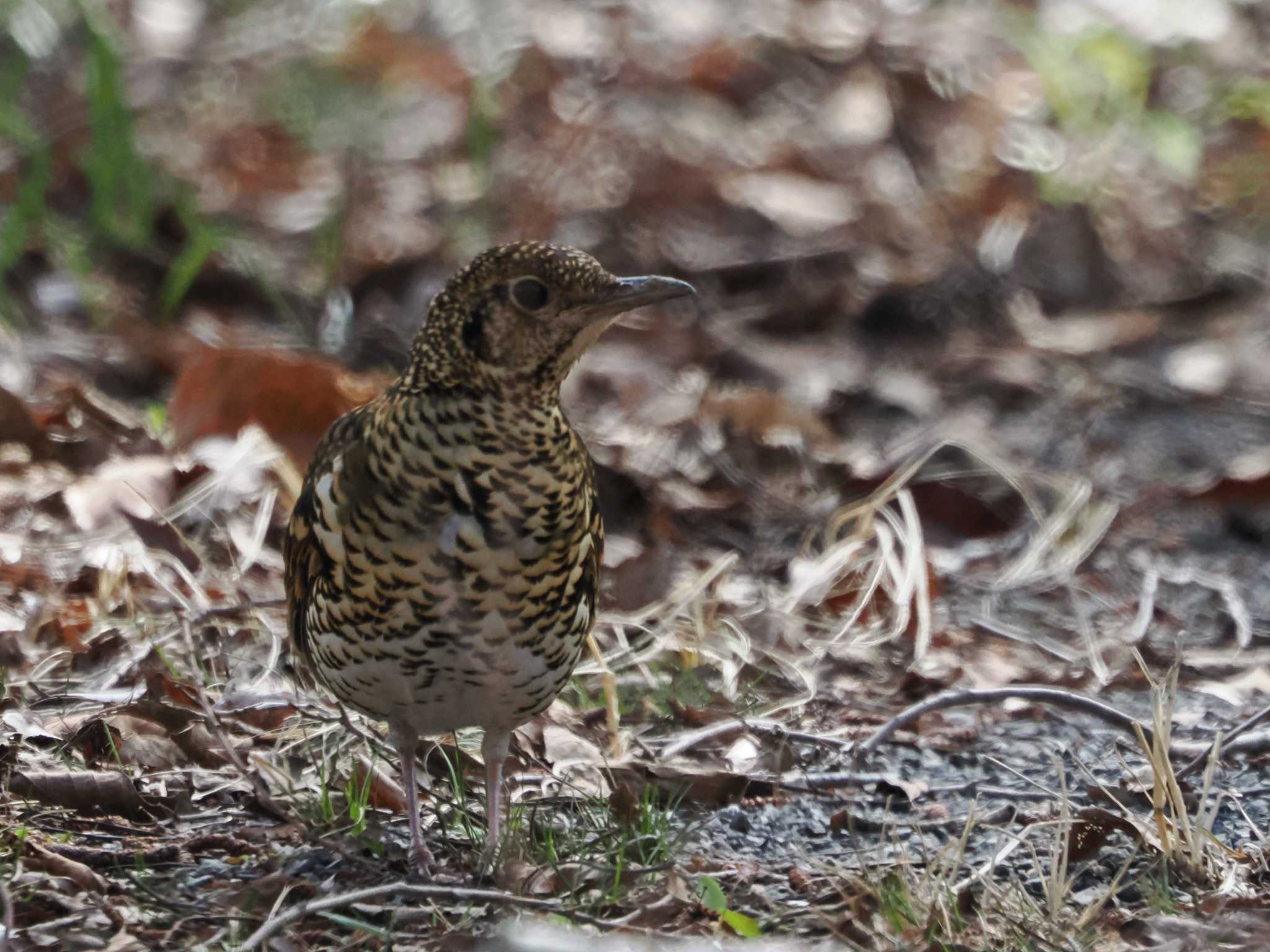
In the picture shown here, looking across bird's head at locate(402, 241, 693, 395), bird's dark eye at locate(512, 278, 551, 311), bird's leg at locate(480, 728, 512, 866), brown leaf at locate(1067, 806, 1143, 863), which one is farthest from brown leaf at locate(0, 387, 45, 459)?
brown leaf at locate(1067, 806, 1143, 863)

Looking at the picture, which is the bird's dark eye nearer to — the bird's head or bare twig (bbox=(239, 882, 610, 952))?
the bird's head

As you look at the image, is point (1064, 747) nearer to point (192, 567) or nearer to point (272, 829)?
point (272, 829)

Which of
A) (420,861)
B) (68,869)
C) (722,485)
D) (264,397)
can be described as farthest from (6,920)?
(722,485)

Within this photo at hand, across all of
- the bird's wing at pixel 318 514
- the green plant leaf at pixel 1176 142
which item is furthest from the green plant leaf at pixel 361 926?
the green plant leaf at pixel 1176 142

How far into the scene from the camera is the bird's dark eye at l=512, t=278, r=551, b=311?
11.0 ft

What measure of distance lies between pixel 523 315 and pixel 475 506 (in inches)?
14.0

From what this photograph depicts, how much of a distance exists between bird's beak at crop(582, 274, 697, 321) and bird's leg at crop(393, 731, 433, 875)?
0.94 meters

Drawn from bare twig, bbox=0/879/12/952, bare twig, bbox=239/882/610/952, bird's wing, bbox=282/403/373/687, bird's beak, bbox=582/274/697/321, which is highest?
bird's beak, bbox=582/274/697/321

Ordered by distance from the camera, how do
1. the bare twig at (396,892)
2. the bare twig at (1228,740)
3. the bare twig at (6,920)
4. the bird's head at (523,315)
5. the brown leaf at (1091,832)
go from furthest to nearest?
1. the bare twig at (1228,740)
2. the brown leaf at (1091,832)
3. the bird's head at (523,315)
4. the bare twig at (396,892)
5. the bare twig at (6,920)

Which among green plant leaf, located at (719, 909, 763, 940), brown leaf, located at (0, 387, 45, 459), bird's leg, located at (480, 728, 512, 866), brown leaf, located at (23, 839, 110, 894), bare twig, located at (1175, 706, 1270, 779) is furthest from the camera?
brown leaf, located at (0, 387, 45, 459)

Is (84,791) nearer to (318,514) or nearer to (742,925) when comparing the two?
(318,514)

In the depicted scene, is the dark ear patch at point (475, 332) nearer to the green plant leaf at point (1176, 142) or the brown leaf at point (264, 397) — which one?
the brown leaf at point (264, 397)

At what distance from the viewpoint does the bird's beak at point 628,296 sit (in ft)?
11.1

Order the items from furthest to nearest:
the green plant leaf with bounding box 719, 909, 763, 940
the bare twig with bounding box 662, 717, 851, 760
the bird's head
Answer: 1. the bare twig with bounding box 662, 717, 851, 760
2. the bird's head
3. the green plant leaf with bounding box 719, 909, 763, 940
